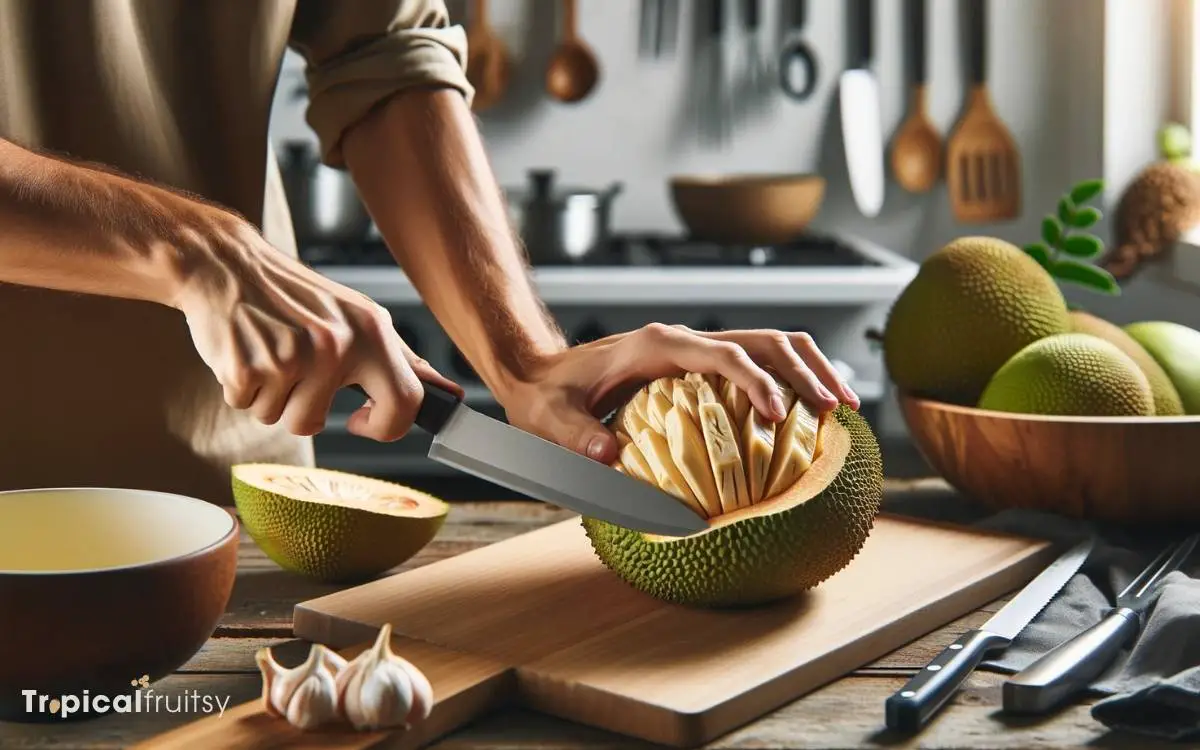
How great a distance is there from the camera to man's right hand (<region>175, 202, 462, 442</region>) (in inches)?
30.4

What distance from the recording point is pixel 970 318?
1120 millimetres

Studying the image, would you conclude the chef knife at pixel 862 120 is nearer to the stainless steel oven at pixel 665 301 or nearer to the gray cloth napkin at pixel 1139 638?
the stainless steel oven at pixel 665 301

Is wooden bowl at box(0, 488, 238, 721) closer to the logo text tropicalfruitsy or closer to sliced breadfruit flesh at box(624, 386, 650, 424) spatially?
the logo text tropicalfruitsy

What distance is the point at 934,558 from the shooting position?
956mm

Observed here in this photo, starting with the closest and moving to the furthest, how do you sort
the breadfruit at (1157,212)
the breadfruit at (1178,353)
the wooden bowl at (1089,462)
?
1. the wooden bowl at (1089,462)
2. the breadfruit at (1178,353)
3. the breadfruit at (1157,212)

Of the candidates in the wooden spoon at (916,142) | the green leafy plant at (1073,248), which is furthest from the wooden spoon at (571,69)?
the green leafy plant at (1073,248)

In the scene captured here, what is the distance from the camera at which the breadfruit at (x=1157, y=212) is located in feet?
7.93

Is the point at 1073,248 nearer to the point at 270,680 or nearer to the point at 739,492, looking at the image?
the point at 739,492

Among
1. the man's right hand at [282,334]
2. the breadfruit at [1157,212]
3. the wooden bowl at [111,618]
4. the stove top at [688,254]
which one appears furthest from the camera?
the breadfruit at [1157,212]

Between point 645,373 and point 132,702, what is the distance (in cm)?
39

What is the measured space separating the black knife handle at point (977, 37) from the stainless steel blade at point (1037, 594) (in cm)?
185

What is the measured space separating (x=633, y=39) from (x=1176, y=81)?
3.41 ft

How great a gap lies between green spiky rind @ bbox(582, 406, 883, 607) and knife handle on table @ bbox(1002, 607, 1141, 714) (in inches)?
5.5

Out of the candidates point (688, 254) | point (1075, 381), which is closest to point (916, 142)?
point (688, 254)
